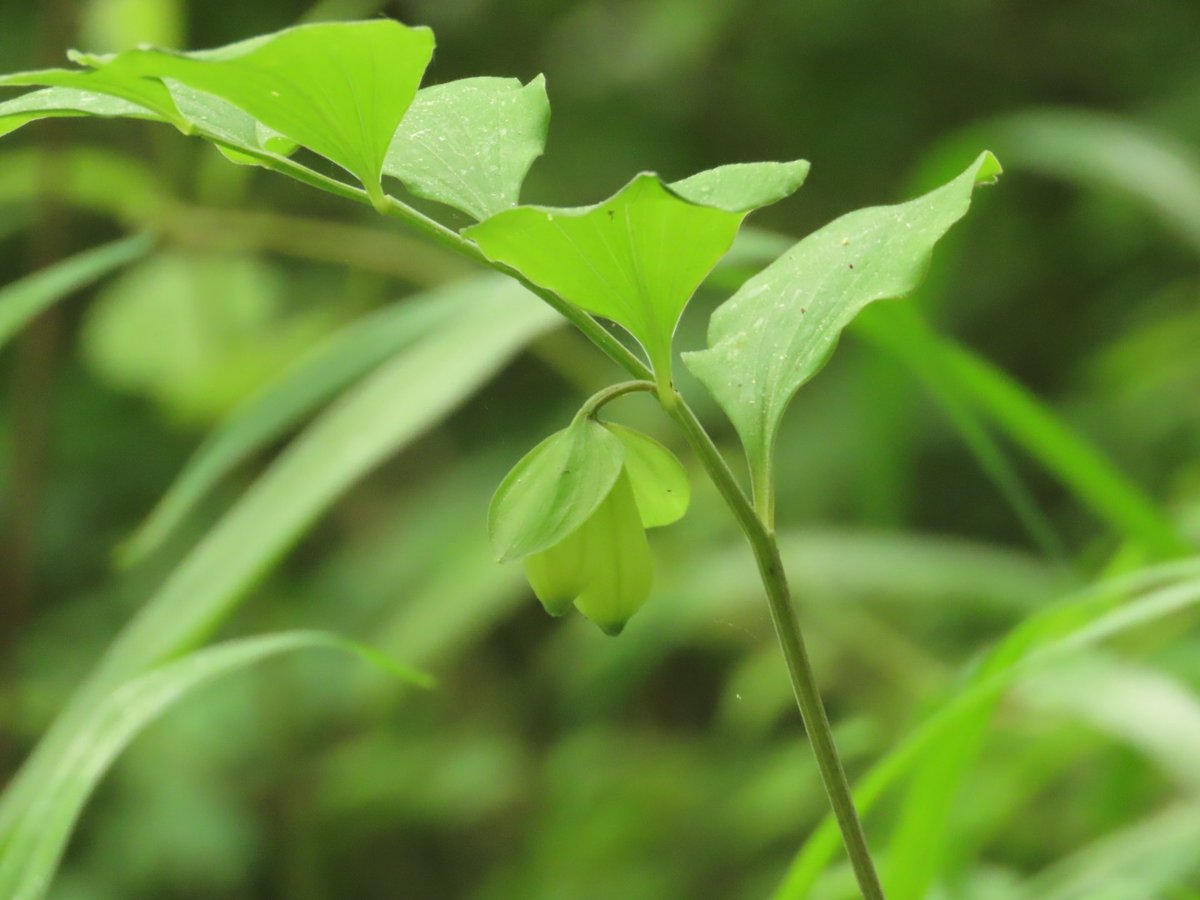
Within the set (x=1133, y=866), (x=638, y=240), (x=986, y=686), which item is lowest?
(x=1133, y=866)

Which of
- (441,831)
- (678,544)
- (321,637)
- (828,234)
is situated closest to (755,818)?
(678,544)

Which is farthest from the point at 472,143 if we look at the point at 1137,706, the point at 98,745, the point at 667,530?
the point at 667,530

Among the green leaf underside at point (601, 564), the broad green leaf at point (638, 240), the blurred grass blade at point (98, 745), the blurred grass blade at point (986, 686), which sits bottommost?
the blurred grass blade at point (986, 686)

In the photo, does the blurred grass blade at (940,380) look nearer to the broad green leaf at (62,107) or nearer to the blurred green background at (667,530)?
the blurred green background at (667,530)

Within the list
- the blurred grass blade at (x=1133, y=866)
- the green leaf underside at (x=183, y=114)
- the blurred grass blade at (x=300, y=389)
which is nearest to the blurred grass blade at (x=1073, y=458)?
the blurred grass blade at (x=1133, y=866)

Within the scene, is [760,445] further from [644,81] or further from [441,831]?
[644,81]

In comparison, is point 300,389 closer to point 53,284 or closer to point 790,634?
point 53,284
